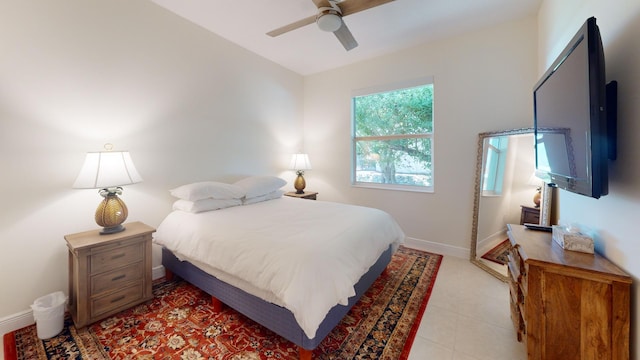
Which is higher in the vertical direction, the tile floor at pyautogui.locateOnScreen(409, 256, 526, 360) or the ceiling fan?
the ceiling fan

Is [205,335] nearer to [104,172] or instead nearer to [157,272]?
[157,272]

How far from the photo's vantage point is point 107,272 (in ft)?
6.05

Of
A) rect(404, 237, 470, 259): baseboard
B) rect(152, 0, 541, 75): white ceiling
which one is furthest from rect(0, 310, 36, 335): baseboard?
rect(404, 237, 470, 259): baseboard

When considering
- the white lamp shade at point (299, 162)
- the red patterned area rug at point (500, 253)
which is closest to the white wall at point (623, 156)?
the red patterned area rug at point (500, 253)

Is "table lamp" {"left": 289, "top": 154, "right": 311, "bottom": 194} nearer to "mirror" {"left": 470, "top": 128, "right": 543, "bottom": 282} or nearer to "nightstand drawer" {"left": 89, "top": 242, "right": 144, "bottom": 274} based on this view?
"nightstand drawer" {"left": 89, "top": 242, "right": 144, "bottom": 274}

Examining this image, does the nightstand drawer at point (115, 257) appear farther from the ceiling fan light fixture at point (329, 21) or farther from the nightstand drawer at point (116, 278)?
the ceiling fan light fixture at point (329, 21)

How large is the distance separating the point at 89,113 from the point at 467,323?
3.54 metres

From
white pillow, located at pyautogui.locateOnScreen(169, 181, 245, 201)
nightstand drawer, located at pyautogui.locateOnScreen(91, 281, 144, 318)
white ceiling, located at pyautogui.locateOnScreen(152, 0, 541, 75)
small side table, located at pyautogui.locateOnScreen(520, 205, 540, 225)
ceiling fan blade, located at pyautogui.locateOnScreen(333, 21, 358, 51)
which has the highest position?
white ceiling, located at pyautogui.locateOnScreen(152, 0, 541, 75)

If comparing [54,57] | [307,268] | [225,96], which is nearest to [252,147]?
[225,96]

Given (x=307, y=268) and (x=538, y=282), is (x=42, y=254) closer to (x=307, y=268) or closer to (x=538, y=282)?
(x=307, y=268)

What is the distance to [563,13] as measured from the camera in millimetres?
1815

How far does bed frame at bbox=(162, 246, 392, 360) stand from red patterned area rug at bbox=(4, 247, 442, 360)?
0.14 metres

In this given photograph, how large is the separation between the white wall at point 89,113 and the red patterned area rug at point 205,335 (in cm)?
58

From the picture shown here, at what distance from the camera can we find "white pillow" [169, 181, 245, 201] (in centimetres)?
237
